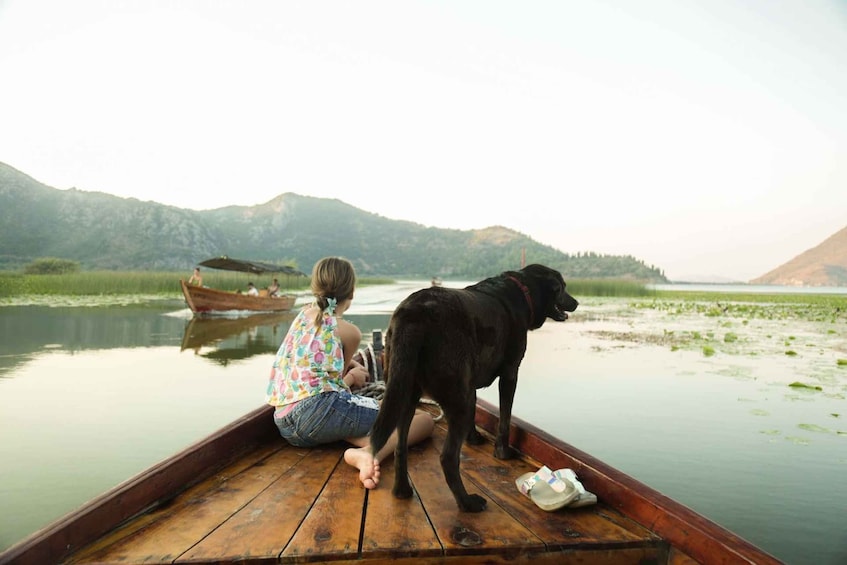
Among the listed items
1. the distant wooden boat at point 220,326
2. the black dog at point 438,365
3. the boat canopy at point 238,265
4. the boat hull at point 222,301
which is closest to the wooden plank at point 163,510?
the black dog at point 438,365

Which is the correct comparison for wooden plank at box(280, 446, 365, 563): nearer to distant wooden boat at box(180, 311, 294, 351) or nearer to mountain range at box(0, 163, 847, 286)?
distant wooden boat at box(180, 311, 294, 351)

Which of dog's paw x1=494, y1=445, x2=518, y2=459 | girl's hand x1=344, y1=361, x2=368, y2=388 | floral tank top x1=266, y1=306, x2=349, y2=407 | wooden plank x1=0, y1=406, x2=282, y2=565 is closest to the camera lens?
wooden plank x1=0, y1=406, x2=282, y2=565

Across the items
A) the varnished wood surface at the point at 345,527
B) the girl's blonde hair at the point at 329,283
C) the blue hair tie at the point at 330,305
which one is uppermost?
the girl's blonde hair at the point at 329,283

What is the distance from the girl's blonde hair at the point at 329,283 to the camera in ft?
11.1

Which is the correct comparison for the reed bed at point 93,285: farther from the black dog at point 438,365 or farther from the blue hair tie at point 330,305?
the black dog at point 438,365

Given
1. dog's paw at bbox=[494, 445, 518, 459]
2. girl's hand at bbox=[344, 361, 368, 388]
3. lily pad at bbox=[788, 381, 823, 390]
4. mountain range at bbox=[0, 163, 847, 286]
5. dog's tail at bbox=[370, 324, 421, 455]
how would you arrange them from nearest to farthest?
1. dog's tail at bbox=[370, 324, 421, 455]
2. dog's paw at bbox=[494, 445, 518, 459]
3. girl's hand at bbox=[344, 361, 368, 388]
4. lily pad at bbox=[788, 381, 823, 390]
5. mountain range at bbox=[0, 163, 847, 286]

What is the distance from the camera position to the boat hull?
19.0 meters

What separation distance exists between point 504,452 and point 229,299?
1857cm

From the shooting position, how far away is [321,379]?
3.32 meters

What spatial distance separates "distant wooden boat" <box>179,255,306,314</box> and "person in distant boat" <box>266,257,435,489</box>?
16739mm

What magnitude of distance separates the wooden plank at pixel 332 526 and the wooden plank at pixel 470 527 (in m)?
0.34

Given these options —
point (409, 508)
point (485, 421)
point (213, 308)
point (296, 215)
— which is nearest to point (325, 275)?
point (409, 508)

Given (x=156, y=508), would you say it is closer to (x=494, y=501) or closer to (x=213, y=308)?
(x=494, y=501)

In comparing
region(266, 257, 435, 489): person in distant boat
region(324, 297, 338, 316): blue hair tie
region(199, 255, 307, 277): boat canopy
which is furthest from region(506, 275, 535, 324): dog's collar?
region(199, 255, 307, 277): boat canopy
